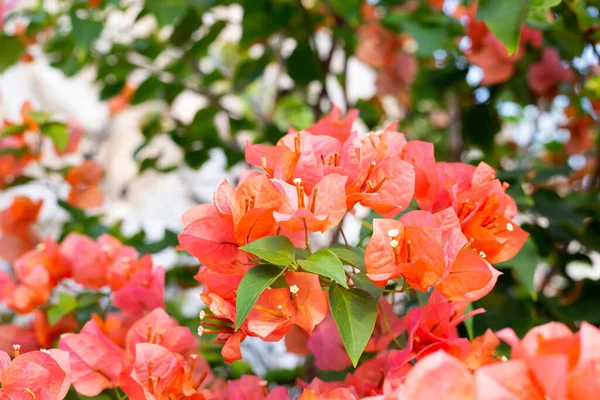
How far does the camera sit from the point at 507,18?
1.79 ft

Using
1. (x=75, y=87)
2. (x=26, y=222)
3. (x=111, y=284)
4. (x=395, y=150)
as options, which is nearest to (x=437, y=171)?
(x=395, y=150)

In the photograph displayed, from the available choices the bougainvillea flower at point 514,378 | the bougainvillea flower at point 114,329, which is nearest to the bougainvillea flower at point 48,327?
the bougainvillea flower at point 114,329

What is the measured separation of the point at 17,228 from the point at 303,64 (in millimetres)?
652

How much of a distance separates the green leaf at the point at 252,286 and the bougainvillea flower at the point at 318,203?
0.12 feet

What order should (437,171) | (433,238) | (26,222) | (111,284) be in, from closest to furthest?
1. (433,238)
2. (437,171)
3. (111,284)
4. (26,222)

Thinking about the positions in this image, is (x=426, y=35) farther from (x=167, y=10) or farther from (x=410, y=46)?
(x=410, y=46)

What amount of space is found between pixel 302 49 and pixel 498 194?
78 cm

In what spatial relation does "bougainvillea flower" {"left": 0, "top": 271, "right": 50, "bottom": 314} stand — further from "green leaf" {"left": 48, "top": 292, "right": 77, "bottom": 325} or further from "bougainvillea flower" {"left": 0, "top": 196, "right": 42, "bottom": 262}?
"bougainvillea flower" {"left": 0, "top": 196, "right": 42, "bottom": 262}

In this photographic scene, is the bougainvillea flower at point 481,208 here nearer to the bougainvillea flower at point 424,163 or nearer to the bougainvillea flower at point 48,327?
the bougainvillea flower at point 424,163

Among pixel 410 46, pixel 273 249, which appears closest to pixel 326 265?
pixel 273 249

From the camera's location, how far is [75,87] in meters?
4.34

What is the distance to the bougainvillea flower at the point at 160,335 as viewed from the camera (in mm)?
525

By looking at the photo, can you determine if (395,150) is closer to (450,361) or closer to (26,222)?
(450,361)

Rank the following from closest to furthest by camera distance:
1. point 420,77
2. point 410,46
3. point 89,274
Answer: point 89,274, point 420,77, point 410,46
